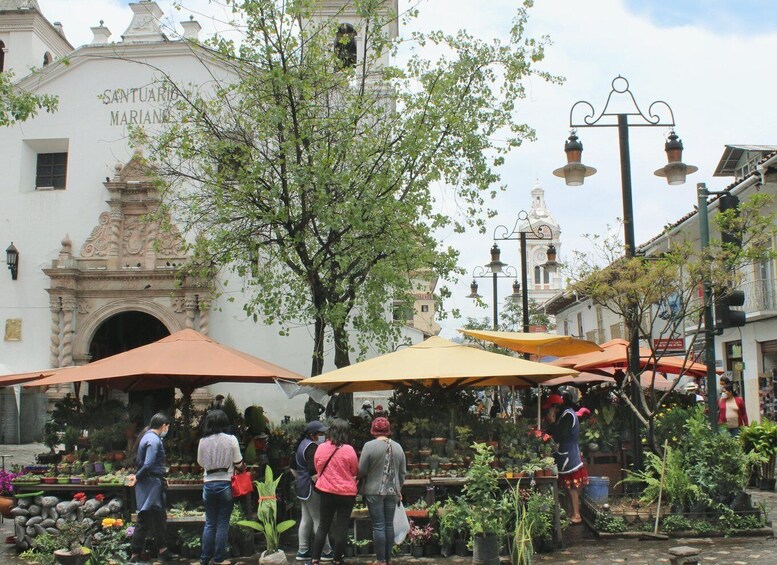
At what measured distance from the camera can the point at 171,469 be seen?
9.59 metres

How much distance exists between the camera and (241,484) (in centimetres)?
860

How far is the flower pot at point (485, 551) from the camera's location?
7.80m

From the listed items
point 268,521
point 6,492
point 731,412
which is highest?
point 731,412

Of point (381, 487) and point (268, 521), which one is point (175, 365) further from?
point (381, 487)

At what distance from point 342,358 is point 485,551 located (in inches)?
295

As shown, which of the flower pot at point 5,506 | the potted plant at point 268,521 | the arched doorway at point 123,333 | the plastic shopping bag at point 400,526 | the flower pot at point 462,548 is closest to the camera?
the plastic shopping bag at point 400,526

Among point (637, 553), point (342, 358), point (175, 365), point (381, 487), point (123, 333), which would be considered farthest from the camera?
point (123, 333)

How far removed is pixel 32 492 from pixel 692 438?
→ 8.13 meters

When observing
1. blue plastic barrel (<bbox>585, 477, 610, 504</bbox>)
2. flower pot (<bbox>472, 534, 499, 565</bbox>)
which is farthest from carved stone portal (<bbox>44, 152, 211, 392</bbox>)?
flower pot (<bbox>472, 534, 499, 565</bbox>)

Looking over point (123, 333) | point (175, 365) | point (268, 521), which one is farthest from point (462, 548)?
point (123, 333)

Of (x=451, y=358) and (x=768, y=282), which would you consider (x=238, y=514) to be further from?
(x=768, y=282)

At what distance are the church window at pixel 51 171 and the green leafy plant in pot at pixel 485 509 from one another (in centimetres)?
1903

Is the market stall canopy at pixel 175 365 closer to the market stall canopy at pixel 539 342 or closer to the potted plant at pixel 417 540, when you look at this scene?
the potted plant at pixel 417 540

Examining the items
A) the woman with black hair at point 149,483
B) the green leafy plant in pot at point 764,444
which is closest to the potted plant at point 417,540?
the woman with black hair at point 149,483
